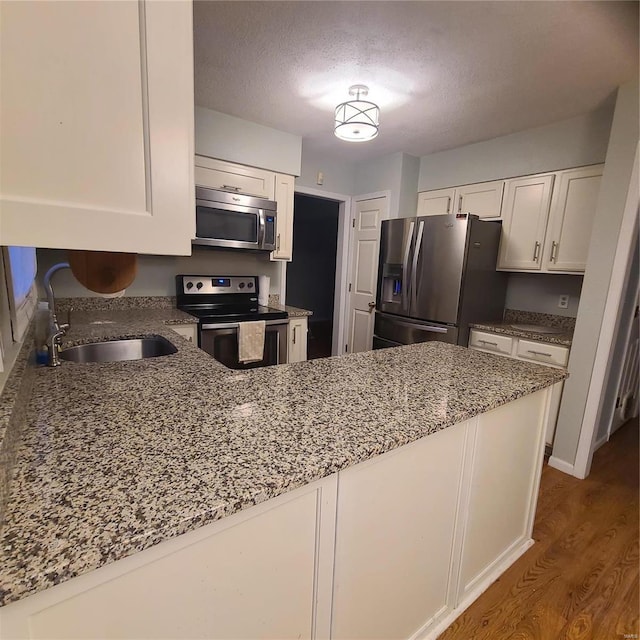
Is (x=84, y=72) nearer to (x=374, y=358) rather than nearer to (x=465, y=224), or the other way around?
(x=374, y=358)

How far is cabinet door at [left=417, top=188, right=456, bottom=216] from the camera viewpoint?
326 centimetres

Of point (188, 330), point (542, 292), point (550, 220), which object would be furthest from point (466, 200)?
point (188, 330)

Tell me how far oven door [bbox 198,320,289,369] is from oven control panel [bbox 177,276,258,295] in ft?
1.89

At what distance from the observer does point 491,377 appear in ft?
4.28

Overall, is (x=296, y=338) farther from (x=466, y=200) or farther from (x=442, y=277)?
(x=466, y=200)

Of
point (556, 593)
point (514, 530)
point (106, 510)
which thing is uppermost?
point (106, 510)

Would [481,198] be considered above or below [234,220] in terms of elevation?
above

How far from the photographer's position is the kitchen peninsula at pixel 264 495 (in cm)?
54

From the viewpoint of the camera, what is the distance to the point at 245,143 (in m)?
2.84

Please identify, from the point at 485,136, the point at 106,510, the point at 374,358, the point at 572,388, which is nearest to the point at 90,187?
the point at 106,510

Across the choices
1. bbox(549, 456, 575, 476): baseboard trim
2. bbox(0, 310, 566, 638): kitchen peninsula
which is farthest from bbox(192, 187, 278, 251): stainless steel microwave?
bbox(549, 456, 575, 476): baseboard trim

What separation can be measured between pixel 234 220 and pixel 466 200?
2029 mm

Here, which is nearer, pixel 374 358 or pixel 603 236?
pixel 374 358

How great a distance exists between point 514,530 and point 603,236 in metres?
1.71
